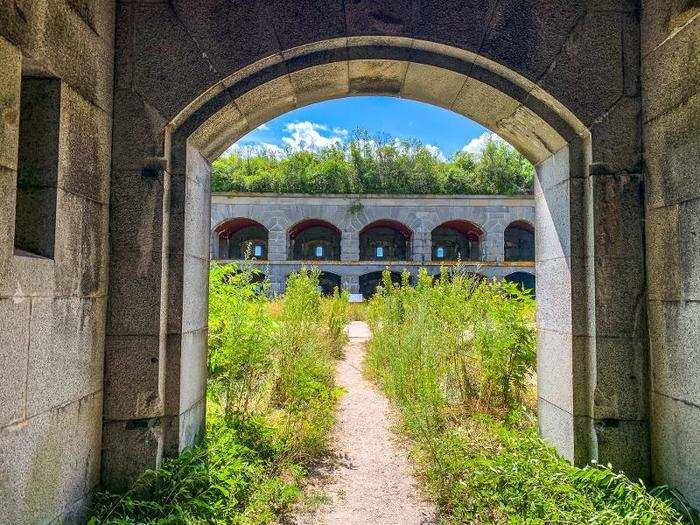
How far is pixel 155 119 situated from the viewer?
117 inches

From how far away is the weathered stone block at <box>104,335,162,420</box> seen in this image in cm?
284

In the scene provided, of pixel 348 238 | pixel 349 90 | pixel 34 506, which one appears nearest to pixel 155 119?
pixel 349 90

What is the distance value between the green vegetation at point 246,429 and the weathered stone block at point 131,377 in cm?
40

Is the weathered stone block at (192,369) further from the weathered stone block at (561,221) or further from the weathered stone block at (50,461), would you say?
the weathered stone block at (561,221)

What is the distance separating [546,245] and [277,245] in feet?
58.1

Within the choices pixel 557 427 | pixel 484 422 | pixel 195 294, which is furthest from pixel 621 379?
pixel 195 294

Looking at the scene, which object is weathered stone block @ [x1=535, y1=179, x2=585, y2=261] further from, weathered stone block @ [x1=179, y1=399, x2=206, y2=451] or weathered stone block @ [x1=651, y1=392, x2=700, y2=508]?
weathered stone block @ [x1=179, y1=399, x2=206, y2=451]

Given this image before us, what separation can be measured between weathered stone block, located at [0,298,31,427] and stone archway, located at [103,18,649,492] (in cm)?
80

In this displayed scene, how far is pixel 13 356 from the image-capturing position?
6.57 feet

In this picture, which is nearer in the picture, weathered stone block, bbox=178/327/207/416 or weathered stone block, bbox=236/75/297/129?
weathered stone block, bbox=178/327/207/416

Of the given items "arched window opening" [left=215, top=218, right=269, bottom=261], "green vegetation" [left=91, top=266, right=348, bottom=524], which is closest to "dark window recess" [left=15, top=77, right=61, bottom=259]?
"green vegetation" [left=91, top=266, right=348, bottom=524]

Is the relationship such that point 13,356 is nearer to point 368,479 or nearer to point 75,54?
point 75,54

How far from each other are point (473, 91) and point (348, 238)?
17.4m

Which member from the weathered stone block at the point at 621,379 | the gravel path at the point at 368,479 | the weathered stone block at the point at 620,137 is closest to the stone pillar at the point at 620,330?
the weathered stone block at the point at 621,379
